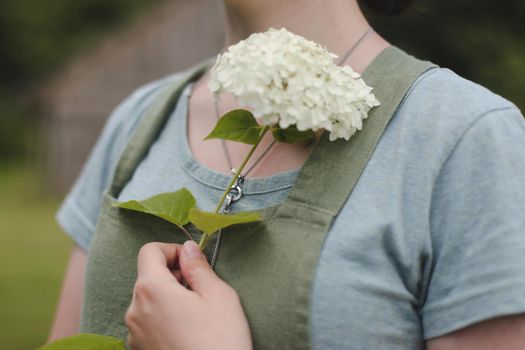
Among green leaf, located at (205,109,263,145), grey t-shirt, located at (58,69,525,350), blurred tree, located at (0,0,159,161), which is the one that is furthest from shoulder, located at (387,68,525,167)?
blurred tree, located at (0,0,159,161)

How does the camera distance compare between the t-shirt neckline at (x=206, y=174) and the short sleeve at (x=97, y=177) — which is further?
the short sleeve at (x=97, y=177)

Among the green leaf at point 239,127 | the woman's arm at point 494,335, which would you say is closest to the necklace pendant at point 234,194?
the green leaf at point 239,127

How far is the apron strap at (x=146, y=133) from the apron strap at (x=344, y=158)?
51 cm

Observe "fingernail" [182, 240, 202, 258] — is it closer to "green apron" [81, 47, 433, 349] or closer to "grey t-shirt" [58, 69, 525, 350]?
"green apron" [81, 47, 433, 349]

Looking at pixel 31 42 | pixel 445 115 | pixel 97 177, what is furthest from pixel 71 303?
pixel 31 42

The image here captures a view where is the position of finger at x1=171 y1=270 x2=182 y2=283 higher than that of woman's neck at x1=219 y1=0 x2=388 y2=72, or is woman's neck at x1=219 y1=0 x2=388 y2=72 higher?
woman's neck at x1=219 y1=0 x2=388 y2=72

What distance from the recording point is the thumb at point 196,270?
56.3 inches

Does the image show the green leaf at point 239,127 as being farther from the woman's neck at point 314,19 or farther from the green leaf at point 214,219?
the woman's neck at point 314,19

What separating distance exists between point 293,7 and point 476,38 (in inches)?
153

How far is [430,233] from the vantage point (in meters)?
1.38

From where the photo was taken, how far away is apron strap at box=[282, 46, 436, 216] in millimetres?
1425

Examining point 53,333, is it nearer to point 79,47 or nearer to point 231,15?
point 231,15

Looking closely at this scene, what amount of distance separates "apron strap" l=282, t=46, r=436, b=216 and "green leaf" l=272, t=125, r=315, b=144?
5cm

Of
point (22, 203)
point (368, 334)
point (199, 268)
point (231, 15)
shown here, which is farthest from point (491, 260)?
point (22, 203)
